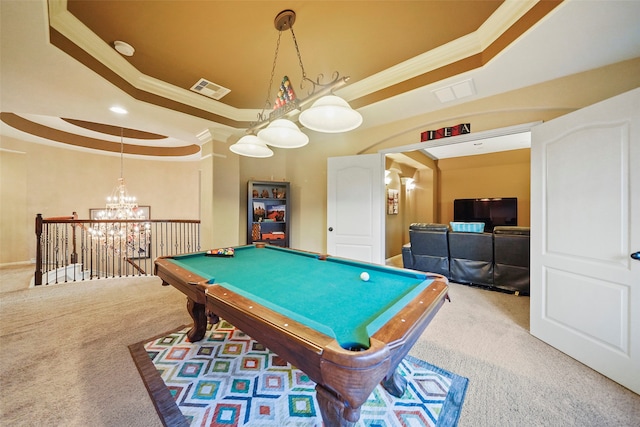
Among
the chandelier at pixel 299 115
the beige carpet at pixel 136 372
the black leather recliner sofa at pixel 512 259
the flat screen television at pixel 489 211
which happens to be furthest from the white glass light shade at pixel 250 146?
the flat screen television at pixel 489 211

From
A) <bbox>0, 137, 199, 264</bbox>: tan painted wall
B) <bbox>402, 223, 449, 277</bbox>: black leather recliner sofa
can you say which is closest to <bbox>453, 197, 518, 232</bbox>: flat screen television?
<bbox>402, 223, 449, 277</bbox>: black leather recliner sofa

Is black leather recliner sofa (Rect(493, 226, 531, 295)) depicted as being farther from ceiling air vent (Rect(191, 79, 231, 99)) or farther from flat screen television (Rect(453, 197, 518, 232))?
ceiling air vent (Rect(191, 79, 231, 99))

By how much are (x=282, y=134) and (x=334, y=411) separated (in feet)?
5.99

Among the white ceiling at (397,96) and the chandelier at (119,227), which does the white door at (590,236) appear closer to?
the white ceiling at (397,96)

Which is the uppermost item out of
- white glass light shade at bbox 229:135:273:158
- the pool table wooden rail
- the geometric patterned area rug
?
white glass light shade at bbox 229:135:273:158

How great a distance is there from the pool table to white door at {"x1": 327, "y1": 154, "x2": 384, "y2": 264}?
161 centimetres

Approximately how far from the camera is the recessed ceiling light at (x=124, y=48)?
212 cm

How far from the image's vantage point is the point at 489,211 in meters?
6.27

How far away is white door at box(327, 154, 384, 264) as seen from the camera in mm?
3484

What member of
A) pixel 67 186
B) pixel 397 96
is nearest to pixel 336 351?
pixel 397 96

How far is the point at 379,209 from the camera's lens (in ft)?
11.4

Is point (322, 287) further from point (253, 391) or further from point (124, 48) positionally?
point (124, 48)

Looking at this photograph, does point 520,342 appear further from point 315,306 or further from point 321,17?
point 321,17

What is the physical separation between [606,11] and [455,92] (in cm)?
112
